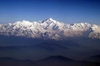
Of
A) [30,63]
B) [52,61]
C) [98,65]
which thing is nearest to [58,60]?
[52,61]

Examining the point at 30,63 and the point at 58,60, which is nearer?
the point at 30,63

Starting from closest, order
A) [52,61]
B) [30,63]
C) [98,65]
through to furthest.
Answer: [98,65], [30,63], [52,61]

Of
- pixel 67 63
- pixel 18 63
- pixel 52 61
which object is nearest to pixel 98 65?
pixel 67 63

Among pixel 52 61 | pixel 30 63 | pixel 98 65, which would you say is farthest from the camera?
pixel 52 61

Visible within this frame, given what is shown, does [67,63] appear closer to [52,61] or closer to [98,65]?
[52,61]

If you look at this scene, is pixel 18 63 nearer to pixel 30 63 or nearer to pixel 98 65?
pixel 30 63

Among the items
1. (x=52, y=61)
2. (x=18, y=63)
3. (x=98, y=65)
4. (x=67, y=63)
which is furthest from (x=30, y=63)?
(x=98, y=65)

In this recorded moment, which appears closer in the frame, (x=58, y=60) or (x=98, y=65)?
(x=98, y=65)

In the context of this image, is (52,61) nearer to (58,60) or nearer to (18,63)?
(58,60)
